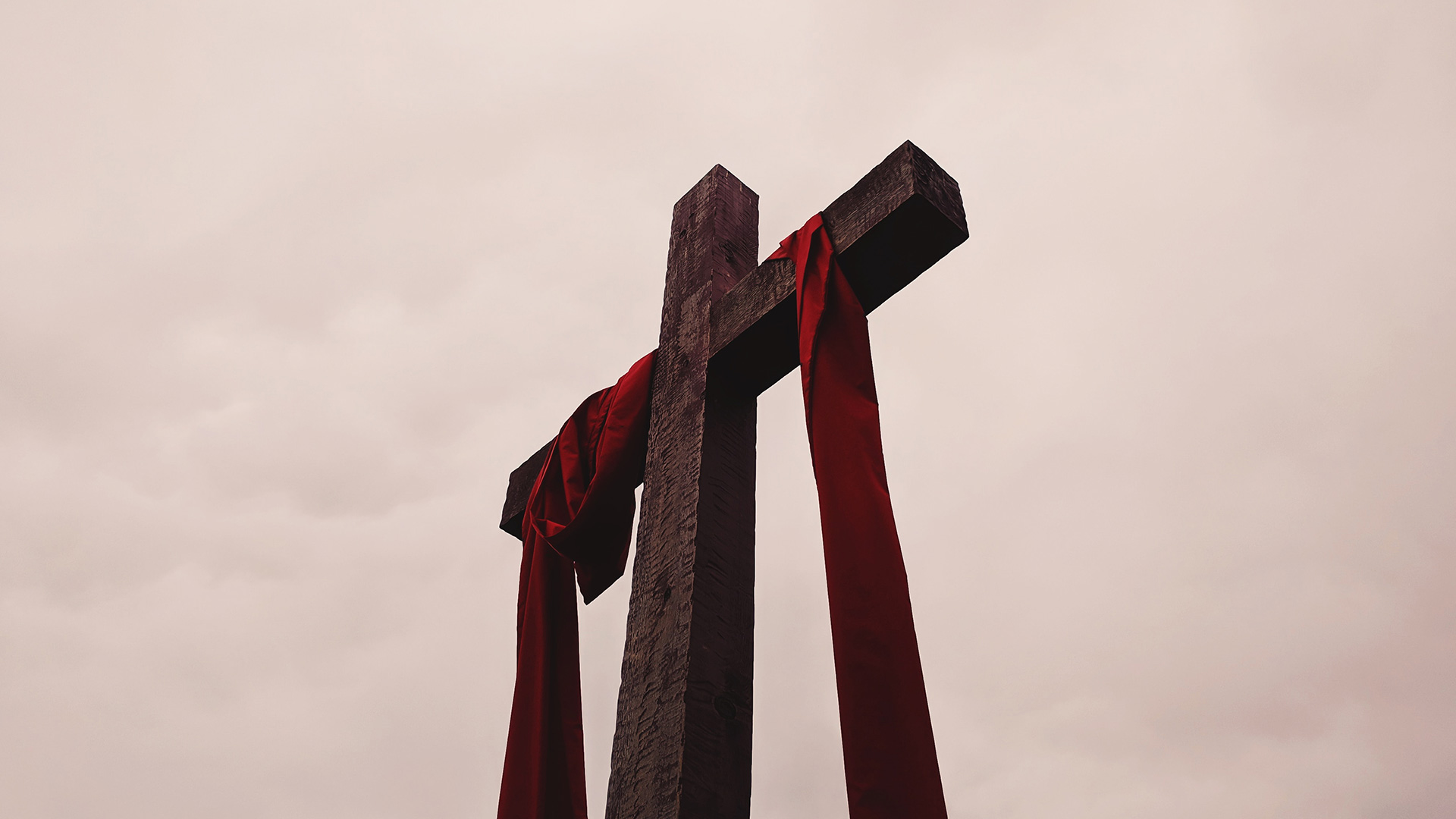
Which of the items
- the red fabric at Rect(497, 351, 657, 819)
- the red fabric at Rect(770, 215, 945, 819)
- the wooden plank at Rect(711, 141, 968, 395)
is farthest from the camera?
the red fabric at Rect(497, 351, 657, 819)

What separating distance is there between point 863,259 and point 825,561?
70cm

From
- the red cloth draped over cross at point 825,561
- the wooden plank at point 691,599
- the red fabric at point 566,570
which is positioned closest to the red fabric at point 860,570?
the red cloth draped over cross at point 825,561

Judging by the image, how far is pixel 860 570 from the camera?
60.0 inches

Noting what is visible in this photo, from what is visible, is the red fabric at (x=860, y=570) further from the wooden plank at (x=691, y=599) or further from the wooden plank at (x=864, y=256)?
the wooden plank at (x=691, y=599)

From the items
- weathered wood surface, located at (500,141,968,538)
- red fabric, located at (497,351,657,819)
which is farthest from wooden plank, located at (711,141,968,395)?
red fabric, located at (497,351,657,819)

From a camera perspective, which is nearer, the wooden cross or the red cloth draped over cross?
the red cloth draped over cross

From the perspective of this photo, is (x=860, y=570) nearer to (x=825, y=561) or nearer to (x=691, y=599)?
(x=825, y=561)

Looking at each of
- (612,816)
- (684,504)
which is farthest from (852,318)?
(612,816)

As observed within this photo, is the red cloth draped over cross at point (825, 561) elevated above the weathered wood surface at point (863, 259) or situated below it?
below

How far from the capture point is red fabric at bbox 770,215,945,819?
4.43ft

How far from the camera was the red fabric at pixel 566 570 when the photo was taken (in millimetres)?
2008

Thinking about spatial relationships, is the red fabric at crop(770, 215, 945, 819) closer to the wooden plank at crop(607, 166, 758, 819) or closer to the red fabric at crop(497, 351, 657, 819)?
the wooden plank at crop(607, 166, 758, 819)

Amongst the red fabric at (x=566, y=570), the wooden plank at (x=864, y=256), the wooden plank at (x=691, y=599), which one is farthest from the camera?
the red fabric at (x=566, y=570)

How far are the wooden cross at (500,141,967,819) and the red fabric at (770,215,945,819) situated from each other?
0.15m
